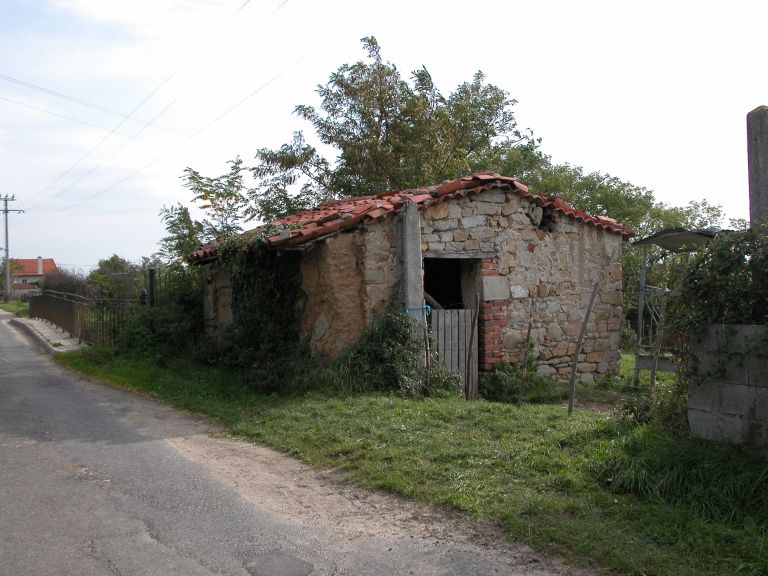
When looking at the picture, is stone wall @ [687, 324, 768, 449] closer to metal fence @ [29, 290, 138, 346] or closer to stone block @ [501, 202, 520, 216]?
stone block @ [501, 202, 520, 216]

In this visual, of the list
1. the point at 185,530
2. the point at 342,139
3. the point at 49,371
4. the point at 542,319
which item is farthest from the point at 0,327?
the point at 185,530

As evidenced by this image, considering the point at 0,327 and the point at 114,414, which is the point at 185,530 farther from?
the point at 0,327

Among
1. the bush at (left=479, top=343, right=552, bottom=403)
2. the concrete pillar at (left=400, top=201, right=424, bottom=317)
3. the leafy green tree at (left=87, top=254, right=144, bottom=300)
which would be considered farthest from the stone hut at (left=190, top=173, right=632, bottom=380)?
the leafy green tree at (left=87, top=254, right=144, bottom=300)

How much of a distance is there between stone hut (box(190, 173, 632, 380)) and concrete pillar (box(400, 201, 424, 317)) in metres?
0.01

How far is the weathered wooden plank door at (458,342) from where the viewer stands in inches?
372

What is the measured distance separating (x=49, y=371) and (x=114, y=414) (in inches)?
211

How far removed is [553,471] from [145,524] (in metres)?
3.17

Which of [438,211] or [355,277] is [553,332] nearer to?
[438,211]

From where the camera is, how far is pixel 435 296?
42.3ft

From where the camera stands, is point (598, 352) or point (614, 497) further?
point (598, 352)

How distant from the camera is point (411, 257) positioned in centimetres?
923

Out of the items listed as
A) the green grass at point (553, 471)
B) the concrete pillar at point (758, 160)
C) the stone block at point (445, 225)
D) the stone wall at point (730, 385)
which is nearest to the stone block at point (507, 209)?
the stone block at point (445, 225)

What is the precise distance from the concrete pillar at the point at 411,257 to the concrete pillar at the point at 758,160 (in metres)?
4.41

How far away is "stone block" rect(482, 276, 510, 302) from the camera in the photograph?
1016 cm
